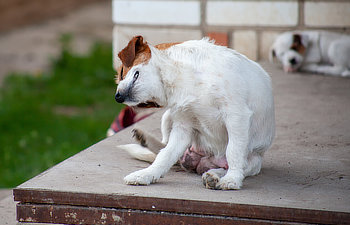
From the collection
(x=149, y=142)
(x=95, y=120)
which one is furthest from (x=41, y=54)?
(x=149, y=142)

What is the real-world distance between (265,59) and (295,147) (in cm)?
251

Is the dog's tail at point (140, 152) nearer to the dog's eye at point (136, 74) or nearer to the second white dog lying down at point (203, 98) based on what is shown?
the second white dog lying down at point (203, 98)

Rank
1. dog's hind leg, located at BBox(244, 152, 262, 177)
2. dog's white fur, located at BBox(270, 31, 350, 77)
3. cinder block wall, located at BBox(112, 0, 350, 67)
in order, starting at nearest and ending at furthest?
dog's hind leg, located at BBox(244, 152, 262, 177)
dog's white fur, located at BBox(270, 31, 350, 77)
cinder block wall, located at BBox(112, 0, 350, 67)

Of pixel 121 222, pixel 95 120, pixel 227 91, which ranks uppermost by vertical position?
pixel 227 91

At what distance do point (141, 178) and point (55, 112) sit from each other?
5.26 meters

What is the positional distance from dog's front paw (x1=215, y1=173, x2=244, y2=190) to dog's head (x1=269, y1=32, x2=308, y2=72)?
2.76 metres

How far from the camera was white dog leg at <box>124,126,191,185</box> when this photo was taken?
8.54 ft

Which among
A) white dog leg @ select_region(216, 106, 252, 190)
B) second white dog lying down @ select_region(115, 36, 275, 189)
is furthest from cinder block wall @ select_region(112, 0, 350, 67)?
white dog leg @ select_region(216, 106, 252, 190)

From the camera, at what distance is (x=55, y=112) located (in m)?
7.66

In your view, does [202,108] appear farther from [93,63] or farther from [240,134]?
[93,63]

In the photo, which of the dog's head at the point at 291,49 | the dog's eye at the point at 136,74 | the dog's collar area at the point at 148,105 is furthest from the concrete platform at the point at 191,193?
the dog's head at the point at 291,49

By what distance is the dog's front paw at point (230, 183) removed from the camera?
8.31 feet

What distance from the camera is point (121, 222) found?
8.16ft

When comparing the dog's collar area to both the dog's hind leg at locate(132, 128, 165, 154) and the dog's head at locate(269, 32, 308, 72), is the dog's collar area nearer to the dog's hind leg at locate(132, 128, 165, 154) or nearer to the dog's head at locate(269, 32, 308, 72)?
the dog's hind leg at locate(132, 128, 165, 154)
